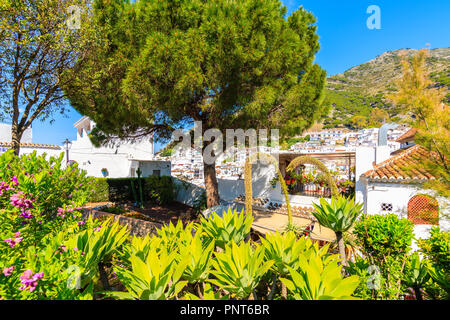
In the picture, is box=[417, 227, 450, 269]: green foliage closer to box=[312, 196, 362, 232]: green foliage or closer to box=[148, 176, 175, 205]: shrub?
box=[312, 196, 362, 232]: green foliage

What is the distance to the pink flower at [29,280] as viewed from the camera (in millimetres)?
1339

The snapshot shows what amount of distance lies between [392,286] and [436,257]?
0.63m

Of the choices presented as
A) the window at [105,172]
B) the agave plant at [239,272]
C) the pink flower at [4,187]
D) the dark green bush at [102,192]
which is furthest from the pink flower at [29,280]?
the window at [105,172]

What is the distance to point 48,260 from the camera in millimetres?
1537

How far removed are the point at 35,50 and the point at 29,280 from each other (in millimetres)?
9231

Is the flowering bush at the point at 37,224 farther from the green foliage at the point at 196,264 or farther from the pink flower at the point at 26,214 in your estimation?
the green foliage at the point at 196,264

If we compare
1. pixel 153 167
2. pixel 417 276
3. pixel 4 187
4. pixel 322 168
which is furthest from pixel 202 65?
pixel 153 167

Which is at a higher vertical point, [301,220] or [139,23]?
[139,23]

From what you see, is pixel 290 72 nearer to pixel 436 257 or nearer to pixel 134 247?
pixel 436 257

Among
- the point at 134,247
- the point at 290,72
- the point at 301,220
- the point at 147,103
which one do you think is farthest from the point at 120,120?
the point at 301,220

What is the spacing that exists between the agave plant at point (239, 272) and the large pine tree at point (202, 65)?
5612mm

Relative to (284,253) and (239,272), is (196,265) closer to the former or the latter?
(239,272)

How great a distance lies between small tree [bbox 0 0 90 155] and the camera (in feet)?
20.7

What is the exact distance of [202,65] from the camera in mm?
6762
